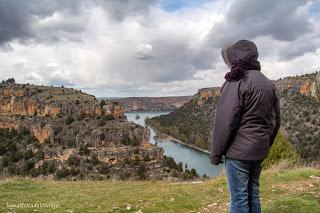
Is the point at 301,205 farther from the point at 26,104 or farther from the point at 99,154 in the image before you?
the point at 26,104

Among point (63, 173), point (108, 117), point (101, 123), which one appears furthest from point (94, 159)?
point (108, 117)

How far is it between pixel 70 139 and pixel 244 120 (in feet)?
218

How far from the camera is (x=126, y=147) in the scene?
220 feet

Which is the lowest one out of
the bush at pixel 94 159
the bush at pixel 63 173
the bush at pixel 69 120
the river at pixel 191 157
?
the river at pixel 191 157

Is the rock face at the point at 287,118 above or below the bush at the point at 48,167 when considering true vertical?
above

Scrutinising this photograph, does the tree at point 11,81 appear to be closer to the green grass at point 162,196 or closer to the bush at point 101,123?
the bush at point 101,123

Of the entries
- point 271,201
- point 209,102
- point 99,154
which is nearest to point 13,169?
point 99,154

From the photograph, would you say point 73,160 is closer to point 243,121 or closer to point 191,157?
point 191,157

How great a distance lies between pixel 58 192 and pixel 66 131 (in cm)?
6310

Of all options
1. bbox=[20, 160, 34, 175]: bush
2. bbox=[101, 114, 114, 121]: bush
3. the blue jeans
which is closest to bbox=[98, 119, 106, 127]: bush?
bbox=[101, 114, 114, 121]: bush

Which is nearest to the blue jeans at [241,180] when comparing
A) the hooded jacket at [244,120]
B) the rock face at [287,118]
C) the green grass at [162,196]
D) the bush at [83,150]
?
the hooded jacket at [244,120]

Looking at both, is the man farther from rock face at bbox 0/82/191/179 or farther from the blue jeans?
rock face at bbox 0/82/191/179

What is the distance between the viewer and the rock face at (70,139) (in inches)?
2117

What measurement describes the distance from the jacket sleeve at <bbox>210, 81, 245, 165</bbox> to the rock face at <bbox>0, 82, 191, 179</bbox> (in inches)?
1659
